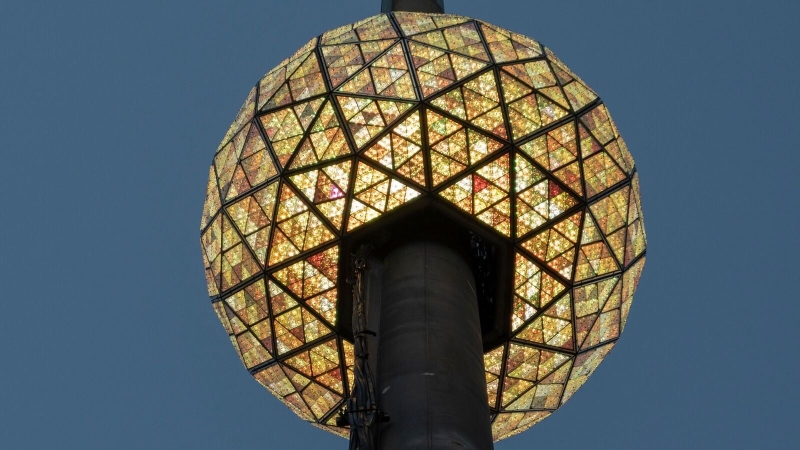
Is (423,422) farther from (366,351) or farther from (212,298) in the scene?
(212,298)

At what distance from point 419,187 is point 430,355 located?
4.33 meters

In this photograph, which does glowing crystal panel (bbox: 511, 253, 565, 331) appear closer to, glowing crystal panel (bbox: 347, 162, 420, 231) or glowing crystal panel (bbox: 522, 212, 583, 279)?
glowing crystal panel (bbox: 522, 212, 583, 279)

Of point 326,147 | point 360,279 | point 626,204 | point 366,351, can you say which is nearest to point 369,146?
point 326,147

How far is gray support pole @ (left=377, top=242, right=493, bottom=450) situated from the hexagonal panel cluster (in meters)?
1.44

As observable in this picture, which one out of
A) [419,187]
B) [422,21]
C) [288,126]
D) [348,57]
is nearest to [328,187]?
[288,126]

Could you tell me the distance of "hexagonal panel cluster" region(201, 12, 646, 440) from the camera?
22984 millimetres

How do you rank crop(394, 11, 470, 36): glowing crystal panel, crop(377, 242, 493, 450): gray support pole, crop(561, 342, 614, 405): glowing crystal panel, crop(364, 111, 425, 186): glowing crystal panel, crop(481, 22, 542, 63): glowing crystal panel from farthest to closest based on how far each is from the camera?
crop(561, 342, 614, 405): glowing crystal panel, crop(394, 11, 470, 36): glowing crystal panel, crop(481, 22, 542, 63): glowing crystal panel, crop(364, 111, 425, 186): glowing crystal panel, crop(377, 242, 493, 450): gray support pole

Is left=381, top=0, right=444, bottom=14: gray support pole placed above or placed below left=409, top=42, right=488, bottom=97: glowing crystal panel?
above

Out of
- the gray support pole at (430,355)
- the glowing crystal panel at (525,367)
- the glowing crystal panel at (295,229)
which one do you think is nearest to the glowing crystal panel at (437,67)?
the gray support pole at (430,355)

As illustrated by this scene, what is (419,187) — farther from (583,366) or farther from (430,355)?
(583,366)

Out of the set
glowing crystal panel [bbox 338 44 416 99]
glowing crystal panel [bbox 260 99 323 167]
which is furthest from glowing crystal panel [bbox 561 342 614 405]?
glowing crystal panel [bbox 260 99 323 167]

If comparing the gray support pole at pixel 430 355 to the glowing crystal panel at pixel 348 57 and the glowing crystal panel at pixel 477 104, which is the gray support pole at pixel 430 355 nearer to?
the glowing crystal panel at pixel 477 104

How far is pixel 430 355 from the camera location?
19766mm

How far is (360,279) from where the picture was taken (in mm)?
22859
